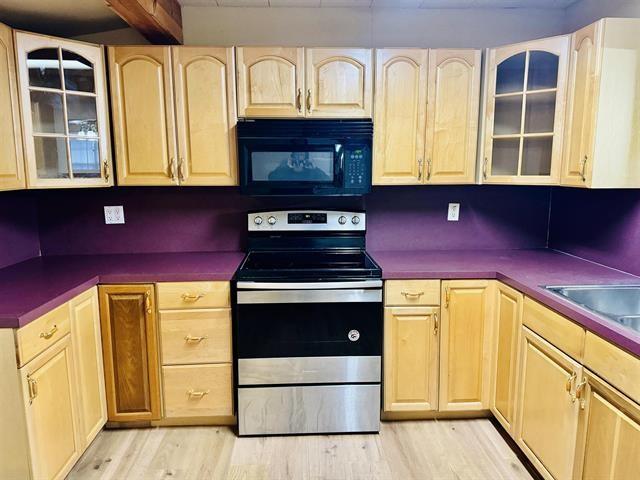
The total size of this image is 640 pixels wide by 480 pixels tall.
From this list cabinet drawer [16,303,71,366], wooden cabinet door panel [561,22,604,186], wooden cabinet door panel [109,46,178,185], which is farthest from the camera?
wooden cabinet door panel [109,46,178,185]

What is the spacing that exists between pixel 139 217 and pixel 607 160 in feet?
8.30

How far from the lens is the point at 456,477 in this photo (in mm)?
1959

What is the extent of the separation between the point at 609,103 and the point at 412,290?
3.99ft

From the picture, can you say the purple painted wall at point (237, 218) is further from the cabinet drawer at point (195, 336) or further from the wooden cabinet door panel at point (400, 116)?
the cabinet drawer at point (195, 336)

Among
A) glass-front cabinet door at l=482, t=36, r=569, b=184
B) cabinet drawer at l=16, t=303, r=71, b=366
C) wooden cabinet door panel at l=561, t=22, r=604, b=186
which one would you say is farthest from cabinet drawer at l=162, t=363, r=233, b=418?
wooden cabinet door panel at l=561, t=22, r=604, b=186

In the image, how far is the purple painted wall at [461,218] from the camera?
2.74 metres

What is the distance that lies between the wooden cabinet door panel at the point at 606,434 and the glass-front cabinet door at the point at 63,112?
2441 mm

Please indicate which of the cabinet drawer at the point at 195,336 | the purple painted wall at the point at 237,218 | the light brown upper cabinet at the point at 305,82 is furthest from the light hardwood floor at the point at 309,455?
the light brown upper cabinet at the point at 305,82

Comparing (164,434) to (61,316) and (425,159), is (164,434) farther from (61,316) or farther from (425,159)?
(425,159)

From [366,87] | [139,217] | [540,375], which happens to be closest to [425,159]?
[366,87]

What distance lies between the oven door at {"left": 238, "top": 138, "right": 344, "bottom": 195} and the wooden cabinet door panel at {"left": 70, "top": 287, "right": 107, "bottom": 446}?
38.1 inches

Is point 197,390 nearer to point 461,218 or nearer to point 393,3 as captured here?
point 461,218

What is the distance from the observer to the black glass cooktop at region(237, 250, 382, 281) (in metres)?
2.17

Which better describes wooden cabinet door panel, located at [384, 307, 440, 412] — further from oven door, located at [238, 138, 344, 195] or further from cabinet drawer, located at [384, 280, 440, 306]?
oven door, located at [238, 138, 344, 195]
